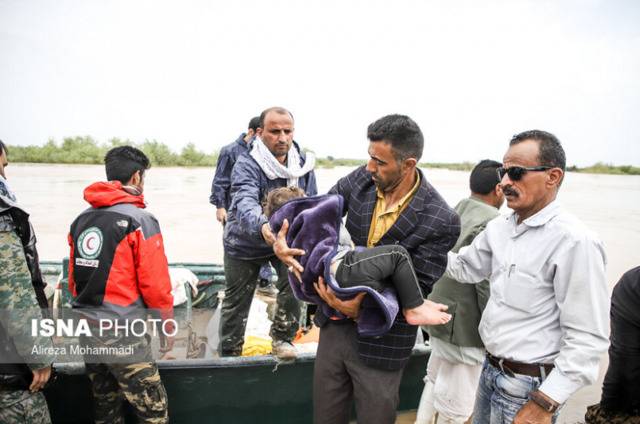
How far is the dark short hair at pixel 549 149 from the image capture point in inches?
64.5

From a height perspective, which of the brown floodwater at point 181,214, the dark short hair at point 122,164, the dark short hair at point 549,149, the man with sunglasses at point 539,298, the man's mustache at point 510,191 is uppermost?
the dark short hair at point 549,149

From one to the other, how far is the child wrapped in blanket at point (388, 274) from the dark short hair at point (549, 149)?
0.68 metres

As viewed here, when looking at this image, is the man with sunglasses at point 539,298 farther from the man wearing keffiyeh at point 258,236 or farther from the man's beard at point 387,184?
the man wearing keffiyeh at point 258,236

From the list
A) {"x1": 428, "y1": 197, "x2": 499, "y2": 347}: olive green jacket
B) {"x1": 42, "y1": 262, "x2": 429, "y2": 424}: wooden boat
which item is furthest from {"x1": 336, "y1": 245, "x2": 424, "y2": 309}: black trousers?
{"x1": 42, "y1": 262, "x2": 429, "y2": 424}: wooden boat

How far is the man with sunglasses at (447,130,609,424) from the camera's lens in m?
1.50

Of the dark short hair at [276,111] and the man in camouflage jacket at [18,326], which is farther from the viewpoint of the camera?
the dark short hair at [276,111]

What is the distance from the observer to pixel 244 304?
3006 millimetres

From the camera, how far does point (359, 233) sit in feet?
6.12

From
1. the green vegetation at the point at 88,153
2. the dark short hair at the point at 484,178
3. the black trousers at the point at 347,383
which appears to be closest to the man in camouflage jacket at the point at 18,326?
the black trousers at the point at 347,383

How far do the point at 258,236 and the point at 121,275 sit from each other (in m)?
0.80

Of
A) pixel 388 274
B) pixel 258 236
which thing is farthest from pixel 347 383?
pixel 258 236

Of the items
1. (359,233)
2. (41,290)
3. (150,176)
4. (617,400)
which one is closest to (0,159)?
(41,290)

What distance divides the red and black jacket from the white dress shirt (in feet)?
5.63

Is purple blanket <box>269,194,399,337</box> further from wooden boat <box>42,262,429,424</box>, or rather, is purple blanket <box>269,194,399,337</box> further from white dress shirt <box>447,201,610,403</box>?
wooden boat <box>42,262,429,424</box>
